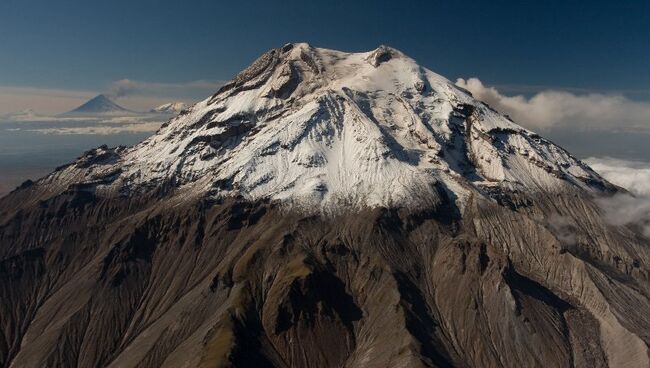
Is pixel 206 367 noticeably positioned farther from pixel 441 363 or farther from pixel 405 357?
pixel 441 363

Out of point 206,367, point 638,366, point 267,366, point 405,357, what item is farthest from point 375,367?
point 638,366

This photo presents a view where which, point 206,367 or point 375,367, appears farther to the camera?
point 375,367

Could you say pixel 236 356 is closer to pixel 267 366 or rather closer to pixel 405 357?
pixel 267 366

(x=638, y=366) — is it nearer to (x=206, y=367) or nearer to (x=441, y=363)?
(x=441, y=363)

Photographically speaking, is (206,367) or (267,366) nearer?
(206,367)

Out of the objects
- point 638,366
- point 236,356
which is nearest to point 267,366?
point 236,356

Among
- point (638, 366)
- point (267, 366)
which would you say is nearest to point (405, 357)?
point (267, 366)
